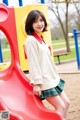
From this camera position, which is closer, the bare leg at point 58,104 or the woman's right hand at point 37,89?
the woman's right hand at point 37,89

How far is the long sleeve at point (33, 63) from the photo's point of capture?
2.65 meters

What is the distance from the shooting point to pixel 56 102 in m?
2.79

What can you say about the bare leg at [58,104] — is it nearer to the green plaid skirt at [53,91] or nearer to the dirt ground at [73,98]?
the green plaid skirt at [53,91]

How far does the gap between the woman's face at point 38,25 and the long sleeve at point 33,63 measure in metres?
0.15

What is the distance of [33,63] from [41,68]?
0.30 feet

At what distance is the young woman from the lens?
2682 millimetres

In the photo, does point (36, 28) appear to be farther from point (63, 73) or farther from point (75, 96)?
point (63, 73)

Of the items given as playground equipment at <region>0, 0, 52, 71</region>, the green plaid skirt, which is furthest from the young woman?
playground equipment at <region>0, 0, 52, 71</region>

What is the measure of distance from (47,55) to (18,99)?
0.54 metres

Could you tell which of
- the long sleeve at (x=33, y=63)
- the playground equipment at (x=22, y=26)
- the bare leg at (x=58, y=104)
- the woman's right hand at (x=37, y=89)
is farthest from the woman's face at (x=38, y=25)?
the playground equipment at (x=22, y=26)

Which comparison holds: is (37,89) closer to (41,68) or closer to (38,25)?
(41,68)

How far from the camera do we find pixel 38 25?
2797 millimetres

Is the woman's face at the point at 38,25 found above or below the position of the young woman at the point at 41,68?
above

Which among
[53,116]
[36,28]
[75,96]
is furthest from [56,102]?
[75,96]
